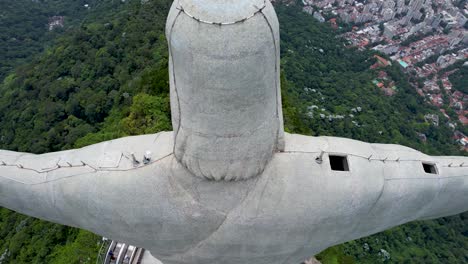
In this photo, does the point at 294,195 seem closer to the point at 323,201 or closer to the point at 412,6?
the point at 323,201

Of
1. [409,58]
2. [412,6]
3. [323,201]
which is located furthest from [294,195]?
[412,6]

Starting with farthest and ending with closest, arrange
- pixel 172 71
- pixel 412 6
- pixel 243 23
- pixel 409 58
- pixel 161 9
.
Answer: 1. pixel 412 6
2. pixel 409 58
3. pixel 161 9
4. pixel 172 71
5. pixel 243 23

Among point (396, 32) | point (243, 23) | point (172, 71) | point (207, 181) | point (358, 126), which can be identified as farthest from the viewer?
point (396, 32)

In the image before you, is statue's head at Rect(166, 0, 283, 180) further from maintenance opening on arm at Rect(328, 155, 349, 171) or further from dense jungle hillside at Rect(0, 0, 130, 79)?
dense jungle hillside at Rect(0, 0, 130, 79)

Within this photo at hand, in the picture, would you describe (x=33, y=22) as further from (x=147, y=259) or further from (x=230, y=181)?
(x=230, y=181)

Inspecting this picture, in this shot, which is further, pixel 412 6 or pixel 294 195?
pixel 412 6

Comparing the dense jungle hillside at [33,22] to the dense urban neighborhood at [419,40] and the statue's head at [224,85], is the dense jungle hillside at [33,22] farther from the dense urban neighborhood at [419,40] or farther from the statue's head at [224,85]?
the statue's head at [224,85]

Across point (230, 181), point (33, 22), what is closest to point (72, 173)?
point (230, 181)

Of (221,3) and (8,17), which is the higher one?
(8,17)
